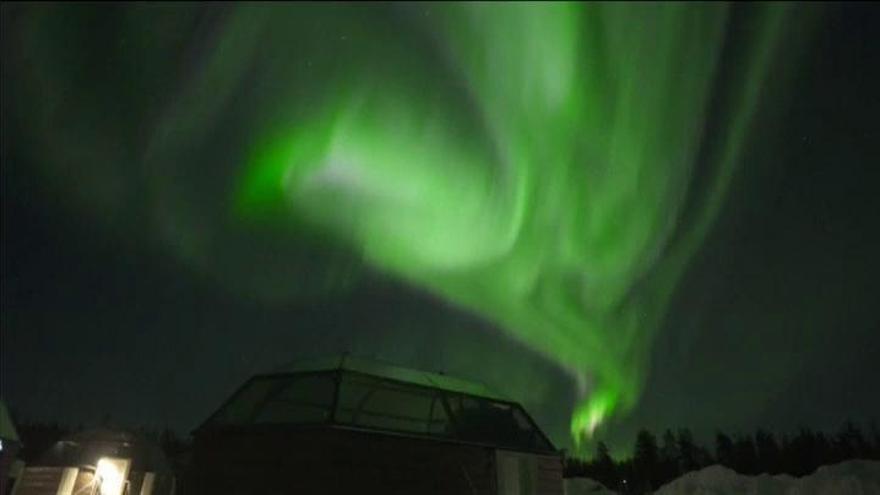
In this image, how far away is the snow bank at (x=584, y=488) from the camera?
5559 centimetres

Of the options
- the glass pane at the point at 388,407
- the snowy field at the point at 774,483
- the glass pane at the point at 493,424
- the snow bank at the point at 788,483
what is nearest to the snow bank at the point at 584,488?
the snowy field at the point at 774,483

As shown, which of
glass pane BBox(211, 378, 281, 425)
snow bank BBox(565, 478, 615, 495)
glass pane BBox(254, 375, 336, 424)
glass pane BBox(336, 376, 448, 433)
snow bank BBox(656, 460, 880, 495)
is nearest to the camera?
glass pane BBox(254, 375, 336, 424)

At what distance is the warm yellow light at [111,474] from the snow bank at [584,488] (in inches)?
1606

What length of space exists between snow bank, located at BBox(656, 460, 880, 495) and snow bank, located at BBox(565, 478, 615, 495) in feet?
22.8

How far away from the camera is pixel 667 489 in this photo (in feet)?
199

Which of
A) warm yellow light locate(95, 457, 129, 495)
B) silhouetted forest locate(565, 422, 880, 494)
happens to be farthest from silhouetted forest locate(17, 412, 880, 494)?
warm yellow light locate(95, 457, 129, 495)

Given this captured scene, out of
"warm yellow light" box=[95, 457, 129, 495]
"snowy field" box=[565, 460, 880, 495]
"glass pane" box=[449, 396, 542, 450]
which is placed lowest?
"warm yellow light" box=[95, 457, 129, 495]

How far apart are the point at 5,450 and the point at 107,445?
4655mm

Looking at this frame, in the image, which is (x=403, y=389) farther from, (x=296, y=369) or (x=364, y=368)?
(x=296, y=369)

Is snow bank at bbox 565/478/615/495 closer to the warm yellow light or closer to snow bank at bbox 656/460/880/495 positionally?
snow bank at bbox 656/460/880/495

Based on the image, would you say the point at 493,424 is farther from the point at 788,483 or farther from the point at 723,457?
the point at 723,457

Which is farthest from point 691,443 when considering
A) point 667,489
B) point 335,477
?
point 335,477

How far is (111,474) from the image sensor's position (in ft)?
83.0

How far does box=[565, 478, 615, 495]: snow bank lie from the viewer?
55.6 m
